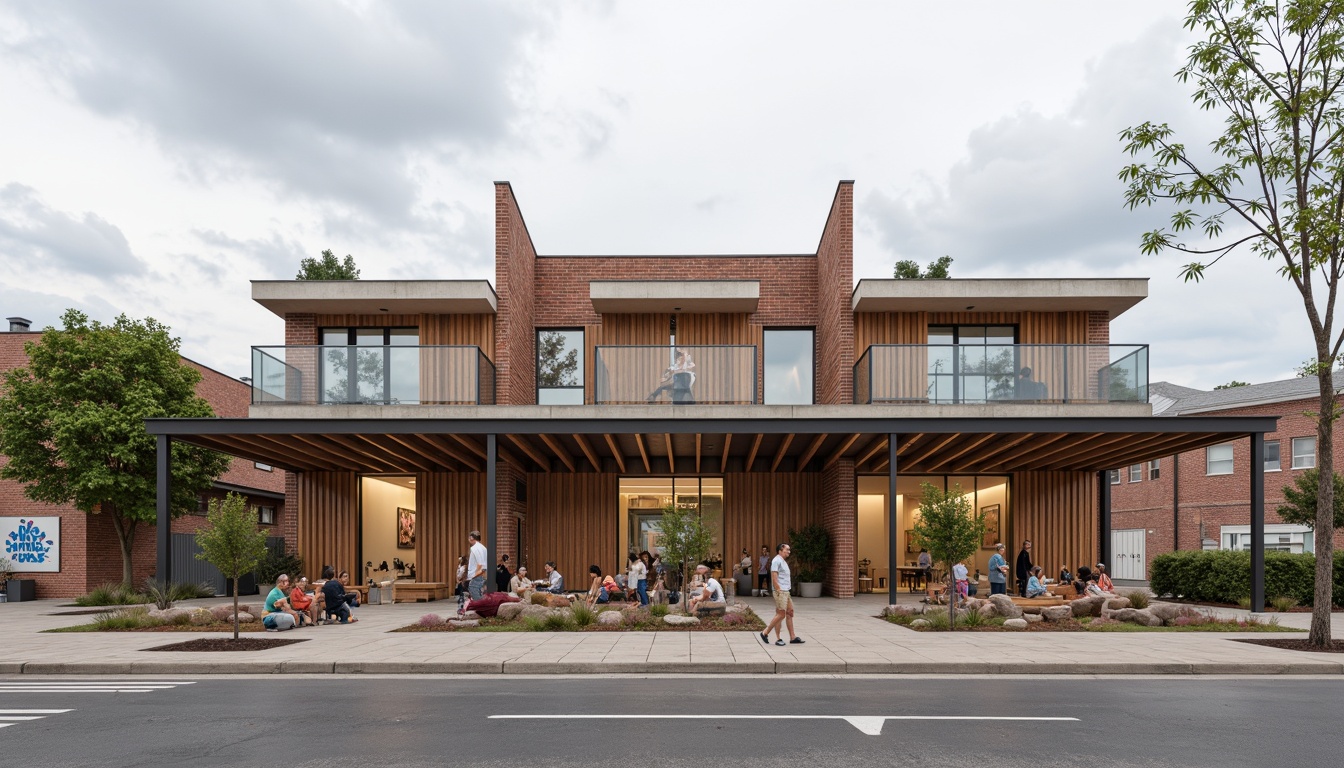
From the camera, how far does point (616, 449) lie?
2133 centimetres

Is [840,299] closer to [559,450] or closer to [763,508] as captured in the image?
[763,508]

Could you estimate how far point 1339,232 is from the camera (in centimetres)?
1280

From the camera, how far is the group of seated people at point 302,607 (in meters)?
14.8

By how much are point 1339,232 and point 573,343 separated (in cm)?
1673

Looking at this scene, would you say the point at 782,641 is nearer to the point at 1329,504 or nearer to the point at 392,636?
the point at 392,636

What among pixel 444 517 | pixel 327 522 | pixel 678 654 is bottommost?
pixel 678 654

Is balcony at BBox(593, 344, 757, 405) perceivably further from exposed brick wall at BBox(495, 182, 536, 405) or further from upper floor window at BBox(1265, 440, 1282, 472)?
upper floor window at BBox(1265, 440, 1282, 472)

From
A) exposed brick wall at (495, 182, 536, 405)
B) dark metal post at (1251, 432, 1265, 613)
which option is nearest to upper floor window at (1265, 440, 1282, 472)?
dark metal post at (1251, 432, 1265, 613)

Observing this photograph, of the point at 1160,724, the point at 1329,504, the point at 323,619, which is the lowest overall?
the point at 323,619

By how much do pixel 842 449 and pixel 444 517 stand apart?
10.3 m

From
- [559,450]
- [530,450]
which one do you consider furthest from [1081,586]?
[530,450]

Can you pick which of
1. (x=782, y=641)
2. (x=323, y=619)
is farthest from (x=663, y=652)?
(x=323, y=619)

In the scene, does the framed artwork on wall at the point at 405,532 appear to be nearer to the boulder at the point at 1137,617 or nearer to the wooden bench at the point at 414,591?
the wooden bench at the point at 414,591

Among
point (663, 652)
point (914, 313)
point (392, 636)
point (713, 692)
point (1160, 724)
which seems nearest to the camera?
point (1160, 724)
